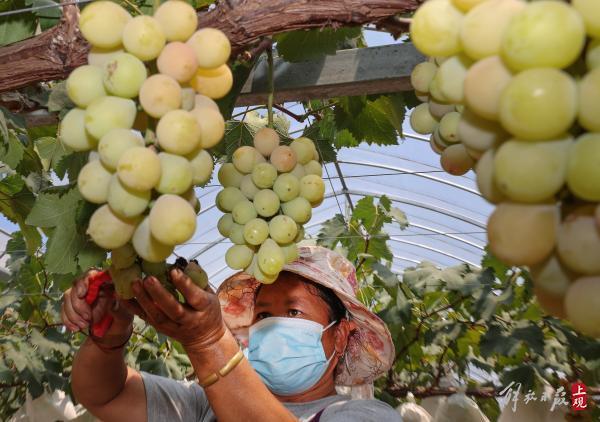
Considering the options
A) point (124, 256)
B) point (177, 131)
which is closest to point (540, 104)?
point (177, 131)

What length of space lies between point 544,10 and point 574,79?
6 cm

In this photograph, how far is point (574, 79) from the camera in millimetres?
522

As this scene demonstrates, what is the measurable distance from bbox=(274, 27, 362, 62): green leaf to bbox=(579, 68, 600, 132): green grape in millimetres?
830

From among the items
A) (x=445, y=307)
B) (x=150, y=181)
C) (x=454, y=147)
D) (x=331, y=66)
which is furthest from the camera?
(x=445, y=307)

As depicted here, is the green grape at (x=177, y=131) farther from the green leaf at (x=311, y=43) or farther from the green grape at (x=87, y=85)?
the green leaf at (x=311, y=43)

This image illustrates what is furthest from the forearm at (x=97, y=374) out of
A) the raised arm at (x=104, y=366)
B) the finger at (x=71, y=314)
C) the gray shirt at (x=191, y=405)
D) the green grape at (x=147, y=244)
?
the green grape at (x=147, y=244)

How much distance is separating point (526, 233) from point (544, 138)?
7cm

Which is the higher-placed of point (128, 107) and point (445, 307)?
point (128, 107)

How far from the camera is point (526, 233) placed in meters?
0.52

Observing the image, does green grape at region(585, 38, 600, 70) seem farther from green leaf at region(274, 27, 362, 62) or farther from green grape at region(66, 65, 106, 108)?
green leaf at region(274, 27, 362, 62)

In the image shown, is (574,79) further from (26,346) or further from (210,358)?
(26,346)

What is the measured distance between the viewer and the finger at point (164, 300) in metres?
1.00

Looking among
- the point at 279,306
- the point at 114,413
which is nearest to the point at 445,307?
the point at 279,306

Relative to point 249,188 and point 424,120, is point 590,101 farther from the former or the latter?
point 249,188
